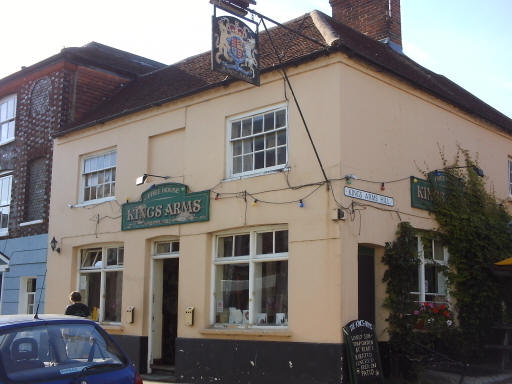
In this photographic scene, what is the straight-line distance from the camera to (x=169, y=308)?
48.4ft

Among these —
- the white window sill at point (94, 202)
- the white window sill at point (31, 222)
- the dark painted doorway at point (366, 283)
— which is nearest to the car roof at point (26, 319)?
the dark painted doorway at point (366, 283)

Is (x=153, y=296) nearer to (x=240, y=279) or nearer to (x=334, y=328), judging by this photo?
(x=240, y=279)

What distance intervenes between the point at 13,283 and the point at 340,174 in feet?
39.5

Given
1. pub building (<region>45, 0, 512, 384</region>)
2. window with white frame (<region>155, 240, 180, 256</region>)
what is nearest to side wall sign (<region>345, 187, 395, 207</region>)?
pub building (<region>45, 0, 512, 384</region>)

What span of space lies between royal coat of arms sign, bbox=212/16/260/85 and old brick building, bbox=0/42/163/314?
810cm

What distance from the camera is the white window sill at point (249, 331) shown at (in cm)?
1140

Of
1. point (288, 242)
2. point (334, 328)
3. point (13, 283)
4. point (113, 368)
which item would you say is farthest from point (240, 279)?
point (13, 283)

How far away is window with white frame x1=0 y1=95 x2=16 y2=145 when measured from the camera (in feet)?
66.7

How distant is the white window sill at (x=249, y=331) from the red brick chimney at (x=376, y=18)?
9327mm

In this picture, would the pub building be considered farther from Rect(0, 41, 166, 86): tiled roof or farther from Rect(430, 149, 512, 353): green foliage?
Rect(0, 41, 166, 86): tiled roof

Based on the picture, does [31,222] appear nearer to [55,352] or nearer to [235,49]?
[235,49]

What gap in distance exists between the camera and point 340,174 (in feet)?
36.9

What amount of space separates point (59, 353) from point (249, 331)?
5.99 meters

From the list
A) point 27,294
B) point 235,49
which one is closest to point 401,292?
point 235,49
